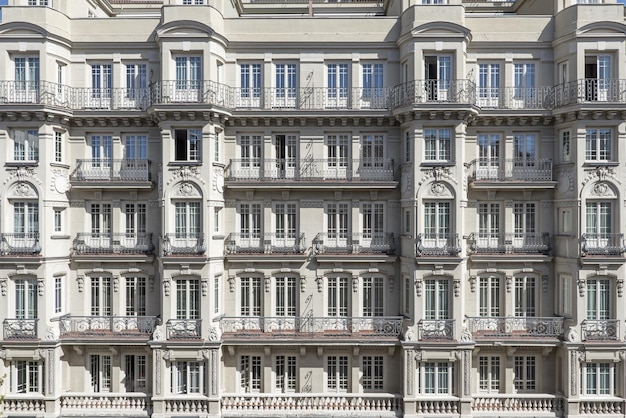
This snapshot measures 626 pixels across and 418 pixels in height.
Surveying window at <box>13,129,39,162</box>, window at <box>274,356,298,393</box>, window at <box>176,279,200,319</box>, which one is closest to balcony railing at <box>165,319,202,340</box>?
window at <box>176,279,200,319</box>

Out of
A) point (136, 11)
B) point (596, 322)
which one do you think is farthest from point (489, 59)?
point (136, 11)

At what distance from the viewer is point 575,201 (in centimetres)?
2539

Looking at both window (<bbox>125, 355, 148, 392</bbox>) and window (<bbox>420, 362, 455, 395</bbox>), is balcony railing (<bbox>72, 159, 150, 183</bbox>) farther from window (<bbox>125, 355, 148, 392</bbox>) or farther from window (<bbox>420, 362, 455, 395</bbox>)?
window (<bbox>420, 362, 455, 395</bbox>)

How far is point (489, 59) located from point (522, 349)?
1568 cm

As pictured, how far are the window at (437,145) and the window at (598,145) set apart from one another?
7083 millimetres

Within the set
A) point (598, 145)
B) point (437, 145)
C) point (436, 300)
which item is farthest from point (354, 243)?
point (598, 145)

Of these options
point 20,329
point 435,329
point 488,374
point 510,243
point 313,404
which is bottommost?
point 313,404

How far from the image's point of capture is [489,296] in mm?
27109

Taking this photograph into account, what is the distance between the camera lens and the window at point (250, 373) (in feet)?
88.4

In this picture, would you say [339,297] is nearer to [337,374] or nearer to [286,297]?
[286,297]

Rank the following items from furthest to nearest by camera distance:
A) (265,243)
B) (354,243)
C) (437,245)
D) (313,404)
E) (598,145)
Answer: (354,243) → (265,243) → (313,404) → (437,245) → (598,145)

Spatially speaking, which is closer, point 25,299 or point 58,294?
point 25,299

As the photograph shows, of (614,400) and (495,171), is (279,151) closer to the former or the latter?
(495,171)

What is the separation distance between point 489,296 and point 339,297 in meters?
8.21
